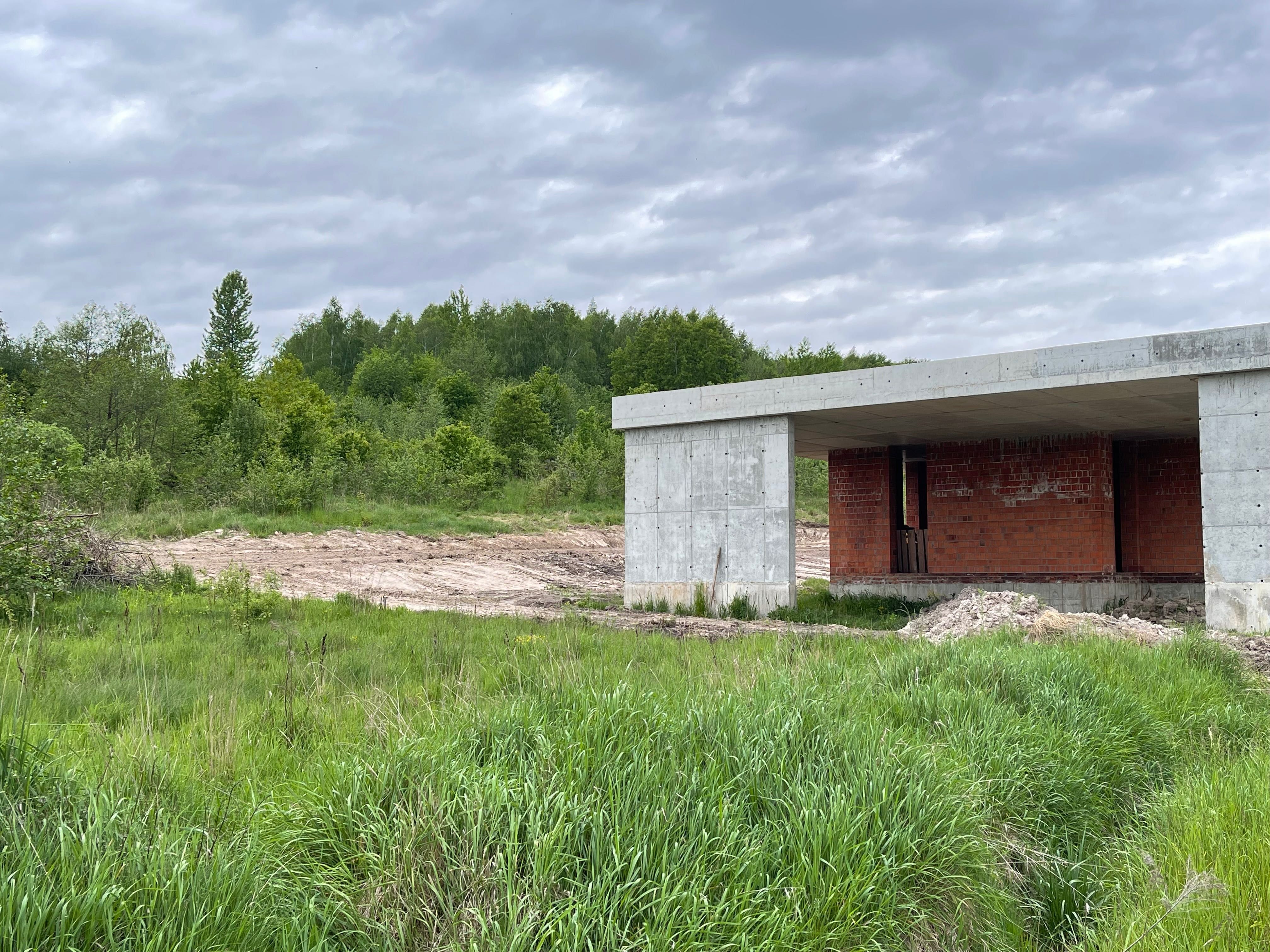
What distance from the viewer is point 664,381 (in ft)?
208

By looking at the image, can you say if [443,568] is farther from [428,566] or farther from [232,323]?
[232,323]

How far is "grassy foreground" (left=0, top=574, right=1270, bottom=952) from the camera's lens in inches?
131

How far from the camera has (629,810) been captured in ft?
13.3

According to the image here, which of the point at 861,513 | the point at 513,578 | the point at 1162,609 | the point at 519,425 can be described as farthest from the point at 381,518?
the point at 1162,609

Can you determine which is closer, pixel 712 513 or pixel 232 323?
pixel 712 513

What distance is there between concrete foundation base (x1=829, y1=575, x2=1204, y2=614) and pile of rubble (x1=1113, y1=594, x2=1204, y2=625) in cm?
13

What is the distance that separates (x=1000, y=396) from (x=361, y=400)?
4951 centimetres

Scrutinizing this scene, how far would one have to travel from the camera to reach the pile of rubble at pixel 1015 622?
38.4 feet

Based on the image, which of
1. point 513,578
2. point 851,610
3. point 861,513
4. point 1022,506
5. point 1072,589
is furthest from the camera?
point 513,578

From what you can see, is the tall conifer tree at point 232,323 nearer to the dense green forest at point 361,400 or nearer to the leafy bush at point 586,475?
the dense green forest at point 361,400

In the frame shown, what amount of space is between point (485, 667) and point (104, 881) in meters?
4.65

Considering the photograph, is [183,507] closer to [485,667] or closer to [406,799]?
[485,667]

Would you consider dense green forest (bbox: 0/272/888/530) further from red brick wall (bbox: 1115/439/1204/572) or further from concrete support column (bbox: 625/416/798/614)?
red brick wall (bbox: 1115/439/1204/572)

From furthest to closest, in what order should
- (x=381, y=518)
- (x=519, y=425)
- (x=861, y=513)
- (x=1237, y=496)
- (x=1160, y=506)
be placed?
(x=519, y=425), (x=381, y=518), (x=861, y=513), (x=1160, y=506), (x=1237, y=496)
